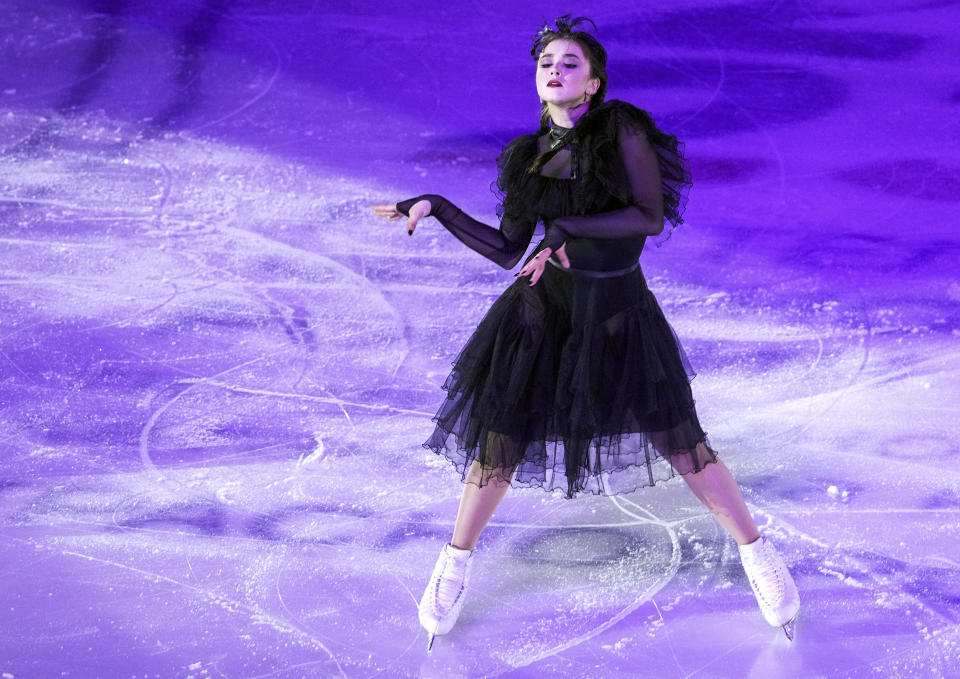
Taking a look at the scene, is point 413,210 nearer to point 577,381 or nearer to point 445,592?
point 577,381

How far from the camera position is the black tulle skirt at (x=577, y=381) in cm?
276

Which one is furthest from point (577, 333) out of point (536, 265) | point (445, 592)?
point (445, 592)

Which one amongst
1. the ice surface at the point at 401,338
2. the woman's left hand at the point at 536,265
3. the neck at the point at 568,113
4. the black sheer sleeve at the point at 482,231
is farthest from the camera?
the ice surface at the point at 401,338

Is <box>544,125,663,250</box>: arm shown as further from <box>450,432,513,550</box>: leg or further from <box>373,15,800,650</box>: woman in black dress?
<box>450,432,513,550</box>: leg

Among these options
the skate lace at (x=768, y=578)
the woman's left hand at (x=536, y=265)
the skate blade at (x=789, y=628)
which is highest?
the woman's left hand at (x=536, y=265)

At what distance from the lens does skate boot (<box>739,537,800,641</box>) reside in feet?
9.35

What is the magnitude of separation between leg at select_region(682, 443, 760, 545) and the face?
0.83 m

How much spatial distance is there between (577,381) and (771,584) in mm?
653

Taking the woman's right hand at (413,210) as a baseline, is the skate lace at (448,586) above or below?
below

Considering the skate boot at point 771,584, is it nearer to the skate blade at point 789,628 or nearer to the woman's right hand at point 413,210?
the skate blade at point 789,628

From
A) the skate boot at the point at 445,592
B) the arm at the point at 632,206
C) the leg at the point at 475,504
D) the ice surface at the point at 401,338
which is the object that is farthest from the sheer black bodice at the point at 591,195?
the ice surface at the point at 401,338

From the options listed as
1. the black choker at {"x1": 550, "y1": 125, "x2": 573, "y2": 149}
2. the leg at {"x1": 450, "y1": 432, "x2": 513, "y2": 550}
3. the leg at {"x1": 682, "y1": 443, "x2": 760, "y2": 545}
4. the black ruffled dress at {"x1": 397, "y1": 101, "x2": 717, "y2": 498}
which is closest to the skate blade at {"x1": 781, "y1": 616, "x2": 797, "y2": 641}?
the leg at {"x1": 682, "y1": 443, "x2": 760, "y2": 545}

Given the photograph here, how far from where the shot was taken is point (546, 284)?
2.83m

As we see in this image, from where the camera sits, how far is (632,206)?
2.66 metres
